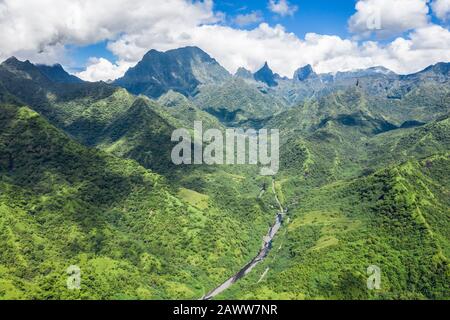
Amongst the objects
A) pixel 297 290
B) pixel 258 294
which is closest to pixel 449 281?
pixel 297 290

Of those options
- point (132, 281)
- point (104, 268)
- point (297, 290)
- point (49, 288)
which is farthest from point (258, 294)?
point (49, 288)
